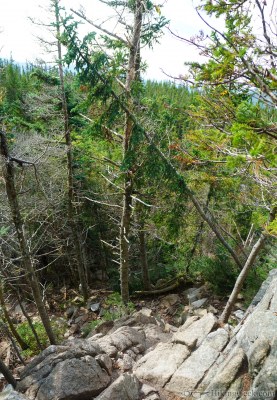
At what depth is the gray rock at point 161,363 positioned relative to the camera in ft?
20.2

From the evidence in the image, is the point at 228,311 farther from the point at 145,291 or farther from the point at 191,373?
the point at 145,291

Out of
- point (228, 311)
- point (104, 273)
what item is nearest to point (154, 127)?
point (228, 311)

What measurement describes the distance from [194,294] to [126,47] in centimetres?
859

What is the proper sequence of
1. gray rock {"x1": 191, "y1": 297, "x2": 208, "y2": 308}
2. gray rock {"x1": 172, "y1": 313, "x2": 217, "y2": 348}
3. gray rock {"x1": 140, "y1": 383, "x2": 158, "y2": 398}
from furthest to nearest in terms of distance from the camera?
gray rock {"x1": 191, "y1": 297, "x2": 208, "y2": 308}, gray rock {"x1": 172, "y1": 313, "x2": 217, "y2": 348}, gray rock {"x1": 140, "y1": 383, "x2": 158, "y2": 398}

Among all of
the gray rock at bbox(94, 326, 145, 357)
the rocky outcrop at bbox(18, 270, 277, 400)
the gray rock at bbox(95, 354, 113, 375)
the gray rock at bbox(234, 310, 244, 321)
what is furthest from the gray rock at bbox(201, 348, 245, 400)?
the gray rock at bbox(234, 310, 244, 321)

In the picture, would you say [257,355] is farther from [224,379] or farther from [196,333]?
[196,333]

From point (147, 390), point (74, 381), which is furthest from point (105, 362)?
point (147, 390)

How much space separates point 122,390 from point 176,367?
4.73 feet

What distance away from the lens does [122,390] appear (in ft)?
17.5

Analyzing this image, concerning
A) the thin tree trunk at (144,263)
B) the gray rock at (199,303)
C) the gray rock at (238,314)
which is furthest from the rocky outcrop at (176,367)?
the thin tree trunk at (144,263)

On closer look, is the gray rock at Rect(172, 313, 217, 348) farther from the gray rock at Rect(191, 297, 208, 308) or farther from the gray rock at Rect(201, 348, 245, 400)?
the gray rock at Rect(191, 297, 208, 308)

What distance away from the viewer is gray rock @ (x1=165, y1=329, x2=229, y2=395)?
5.79 metres

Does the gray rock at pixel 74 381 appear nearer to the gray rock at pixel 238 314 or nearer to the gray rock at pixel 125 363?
the gray rock at pixel 125 363

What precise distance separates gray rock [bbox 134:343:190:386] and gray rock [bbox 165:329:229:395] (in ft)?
0.58
